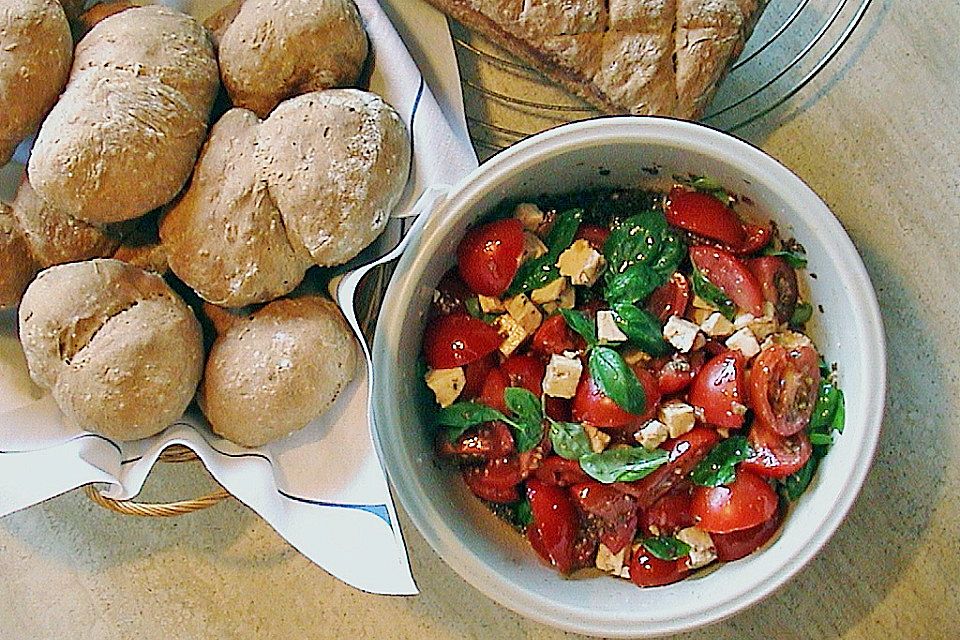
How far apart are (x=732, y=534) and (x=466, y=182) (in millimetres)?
513

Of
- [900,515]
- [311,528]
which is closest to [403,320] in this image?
[311,528]

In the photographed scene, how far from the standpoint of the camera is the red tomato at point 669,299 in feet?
3.79

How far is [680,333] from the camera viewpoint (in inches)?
44.3

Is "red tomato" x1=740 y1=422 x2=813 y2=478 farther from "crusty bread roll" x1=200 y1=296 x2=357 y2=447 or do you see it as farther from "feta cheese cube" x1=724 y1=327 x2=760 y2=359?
"crusty bread roll" x1=200 y1=296 x2=357 y2=447

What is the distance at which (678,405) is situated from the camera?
3.70 feet

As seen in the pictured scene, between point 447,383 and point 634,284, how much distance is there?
0.83ft

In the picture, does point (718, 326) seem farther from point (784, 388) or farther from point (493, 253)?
point (493, 253)

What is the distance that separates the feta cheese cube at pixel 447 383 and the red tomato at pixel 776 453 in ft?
1.15

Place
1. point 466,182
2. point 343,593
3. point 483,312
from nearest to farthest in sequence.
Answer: point 466,182
point 483,312
point 343,593

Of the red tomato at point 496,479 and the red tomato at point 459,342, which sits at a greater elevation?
the red tomato at point 459,342

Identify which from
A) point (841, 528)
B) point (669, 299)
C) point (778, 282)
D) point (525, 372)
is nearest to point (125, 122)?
point (525, 372)

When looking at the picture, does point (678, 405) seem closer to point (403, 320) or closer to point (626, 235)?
point (626, 235)

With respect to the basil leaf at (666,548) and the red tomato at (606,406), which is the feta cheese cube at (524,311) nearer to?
the red tomato at (606,406)

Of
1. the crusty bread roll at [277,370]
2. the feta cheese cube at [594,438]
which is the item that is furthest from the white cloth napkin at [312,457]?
the feta cheese cube at [594,438]
